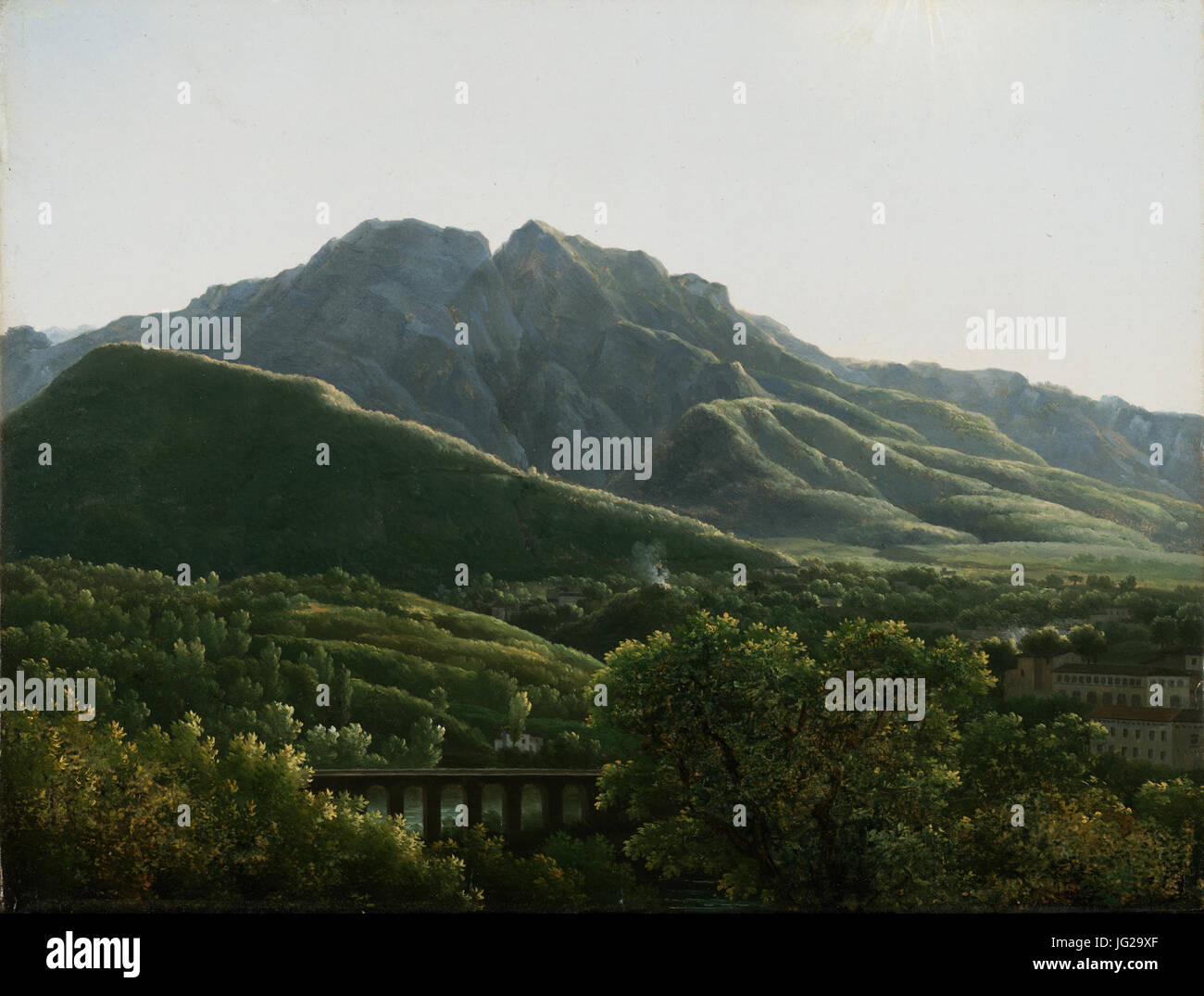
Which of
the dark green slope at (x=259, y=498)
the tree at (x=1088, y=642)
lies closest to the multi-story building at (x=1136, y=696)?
the tree at (x=1088, y=642)

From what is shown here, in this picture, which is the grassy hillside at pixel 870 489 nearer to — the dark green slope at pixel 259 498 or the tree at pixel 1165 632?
the dark green slope at pixel 259 498

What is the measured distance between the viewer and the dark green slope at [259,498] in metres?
16.1

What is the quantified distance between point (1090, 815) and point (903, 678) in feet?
10.6

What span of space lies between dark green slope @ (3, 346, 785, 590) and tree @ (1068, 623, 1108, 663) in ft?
15.4

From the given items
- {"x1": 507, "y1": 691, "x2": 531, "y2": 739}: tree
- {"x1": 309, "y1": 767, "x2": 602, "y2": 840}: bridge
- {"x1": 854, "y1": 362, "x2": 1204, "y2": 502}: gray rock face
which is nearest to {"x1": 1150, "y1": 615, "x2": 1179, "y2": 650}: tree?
{"x1": 854, "y1": 362, "x2": 1204, "y2": 502}: gray rock face

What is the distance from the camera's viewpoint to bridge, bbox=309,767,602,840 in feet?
49.4

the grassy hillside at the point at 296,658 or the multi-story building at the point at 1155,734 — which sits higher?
the grassy hillside at the point at 296,658

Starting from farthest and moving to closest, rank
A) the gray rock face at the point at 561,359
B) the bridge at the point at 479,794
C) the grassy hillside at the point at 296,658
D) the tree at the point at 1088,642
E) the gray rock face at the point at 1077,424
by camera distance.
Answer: the gray rock face at the point at 561,359
the gray rock face at the point at 1077,424
the tree at the point at 1088,642
the grassy hillside at the point at 296,658
the bridge at the point at 479,794

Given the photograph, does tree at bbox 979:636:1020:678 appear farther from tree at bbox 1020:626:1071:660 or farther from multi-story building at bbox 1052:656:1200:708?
multi-story building at bbox 1052:656:1200:708

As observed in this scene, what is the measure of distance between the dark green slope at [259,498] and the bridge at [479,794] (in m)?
2.89

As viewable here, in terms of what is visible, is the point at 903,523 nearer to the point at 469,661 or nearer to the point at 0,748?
the point at 469,661

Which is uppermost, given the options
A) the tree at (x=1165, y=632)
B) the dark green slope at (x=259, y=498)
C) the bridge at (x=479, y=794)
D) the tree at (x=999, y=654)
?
the dark green slope at (x=259, y=498)

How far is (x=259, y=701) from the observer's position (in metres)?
15.4
